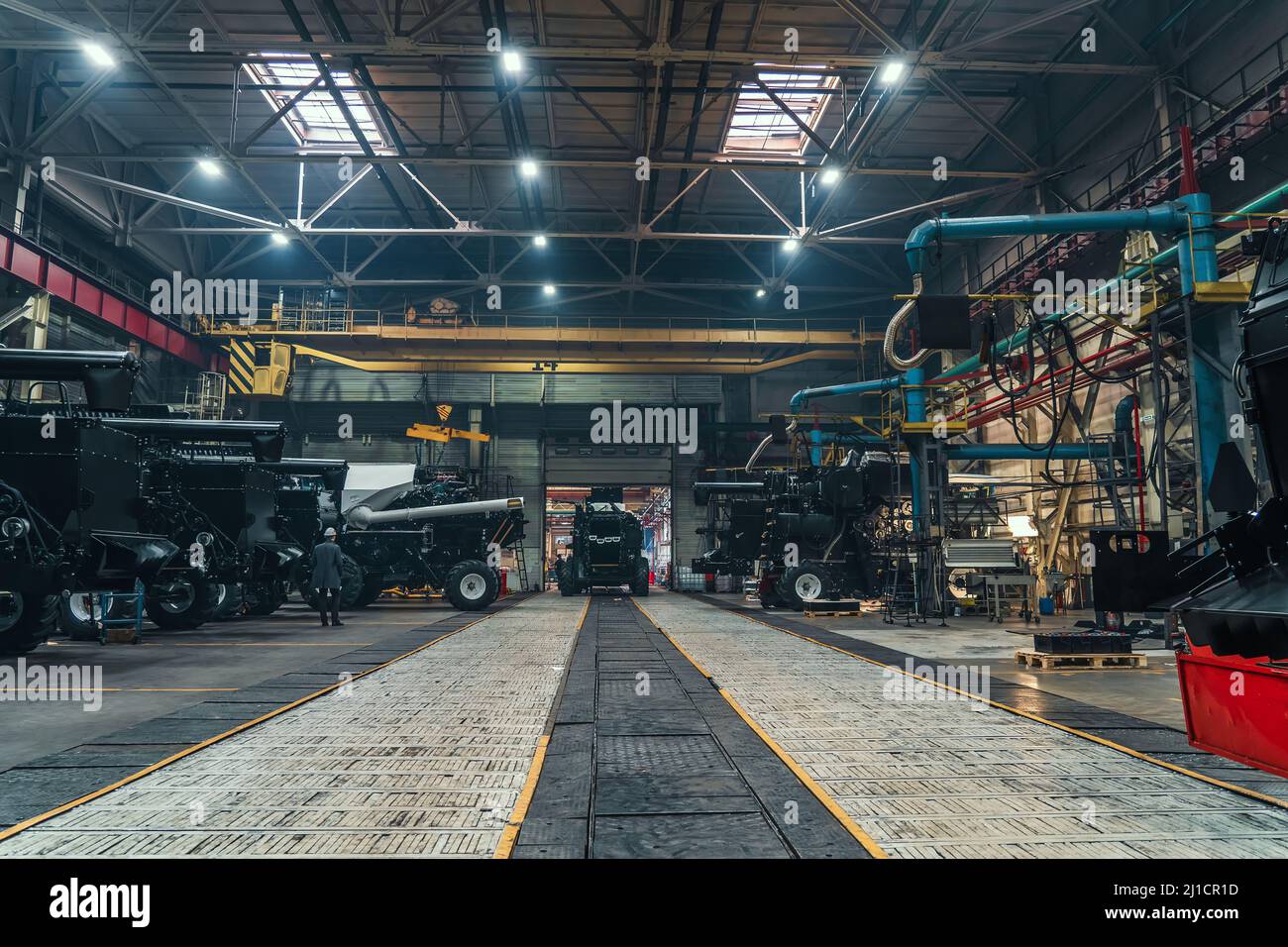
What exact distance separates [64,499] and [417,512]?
794 cm

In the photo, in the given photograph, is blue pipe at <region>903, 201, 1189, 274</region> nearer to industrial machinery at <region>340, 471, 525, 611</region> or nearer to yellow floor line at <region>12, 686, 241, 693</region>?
industrial machinery at <region>340, 471, 525, 611</region>

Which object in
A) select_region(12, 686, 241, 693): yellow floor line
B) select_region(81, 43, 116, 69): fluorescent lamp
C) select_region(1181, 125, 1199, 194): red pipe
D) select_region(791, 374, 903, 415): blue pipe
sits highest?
select_region(81, 43, 116, 69): fluorescent lamp

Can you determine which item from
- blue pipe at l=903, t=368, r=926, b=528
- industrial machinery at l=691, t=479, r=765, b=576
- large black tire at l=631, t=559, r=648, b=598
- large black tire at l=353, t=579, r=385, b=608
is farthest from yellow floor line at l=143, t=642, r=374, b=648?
large black tire at l=631, t=559, r=648, b=598

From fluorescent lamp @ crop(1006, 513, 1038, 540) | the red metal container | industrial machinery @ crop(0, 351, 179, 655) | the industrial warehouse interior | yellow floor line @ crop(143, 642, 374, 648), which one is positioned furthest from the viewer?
fluorescent lamp @ crop(1006, 513, 1038, 540)

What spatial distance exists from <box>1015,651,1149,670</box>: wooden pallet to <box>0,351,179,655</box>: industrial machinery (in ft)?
29.4

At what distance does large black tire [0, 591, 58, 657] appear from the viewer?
6941mm

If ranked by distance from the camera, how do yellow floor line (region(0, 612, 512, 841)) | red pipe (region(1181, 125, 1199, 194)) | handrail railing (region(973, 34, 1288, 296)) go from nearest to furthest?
1. yellow floor line (region(0, 612, 512, 841))
2. red pipe (region(1181, 125, 1199, 194))
3. handrail railing (region(973, 34, 1288, 296))

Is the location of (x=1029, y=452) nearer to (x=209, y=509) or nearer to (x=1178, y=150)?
(x=1178, y=150)

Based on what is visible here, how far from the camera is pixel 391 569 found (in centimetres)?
1575

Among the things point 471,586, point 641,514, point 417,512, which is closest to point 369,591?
point 417,512

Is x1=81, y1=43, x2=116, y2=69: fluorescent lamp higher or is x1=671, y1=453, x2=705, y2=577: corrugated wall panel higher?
x1=81, y1=43, x2=116, y2=69: fluorescent lamp

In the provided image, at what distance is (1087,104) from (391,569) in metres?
17.6

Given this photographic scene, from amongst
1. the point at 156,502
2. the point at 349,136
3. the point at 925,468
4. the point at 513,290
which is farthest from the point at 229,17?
the point at 925,468
